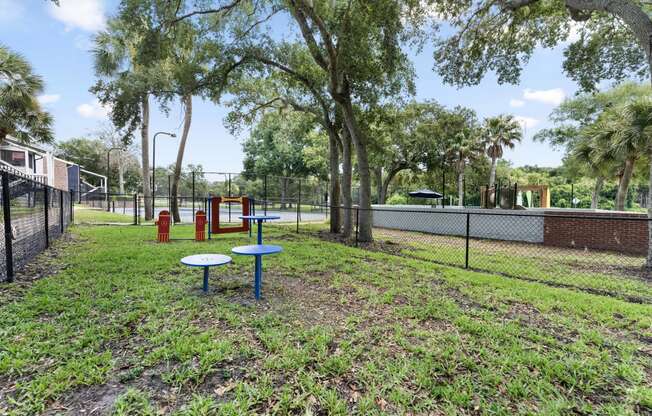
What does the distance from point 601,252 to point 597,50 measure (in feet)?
18.2

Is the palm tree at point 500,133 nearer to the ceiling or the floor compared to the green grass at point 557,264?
nearer to the ceiling

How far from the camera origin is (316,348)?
2607 mm

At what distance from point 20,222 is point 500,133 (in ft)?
88.0

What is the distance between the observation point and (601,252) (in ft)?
27.5

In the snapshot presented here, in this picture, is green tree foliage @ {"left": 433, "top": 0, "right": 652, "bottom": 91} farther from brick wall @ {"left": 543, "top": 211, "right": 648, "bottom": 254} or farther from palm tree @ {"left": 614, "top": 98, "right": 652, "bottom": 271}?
brick wall @ {"left": 543, "top": 211, "right": 648, "bottom": 254}

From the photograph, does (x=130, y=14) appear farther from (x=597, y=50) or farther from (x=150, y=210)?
(x=597, y=50)

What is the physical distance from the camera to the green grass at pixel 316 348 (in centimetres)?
198

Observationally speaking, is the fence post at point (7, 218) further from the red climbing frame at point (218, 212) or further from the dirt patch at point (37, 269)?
the red climbing frame at point (218, 212)

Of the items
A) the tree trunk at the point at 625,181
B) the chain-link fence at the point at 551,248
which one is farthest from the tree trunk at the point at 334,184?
the tree trunk at the point at 625,181

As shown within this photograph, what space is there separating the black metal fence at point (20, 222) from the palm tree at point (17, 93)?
16.1ft

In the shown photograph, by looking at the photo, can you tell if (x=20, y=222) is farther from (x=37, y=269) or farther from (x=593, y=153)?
(x=593, y=153)

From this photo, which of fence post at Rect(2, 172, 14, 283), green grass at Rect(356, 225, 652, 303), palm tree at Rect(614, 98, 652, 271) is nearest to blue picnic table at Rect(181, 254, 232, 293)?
fence post at Rect(2, 172, 14, 283)

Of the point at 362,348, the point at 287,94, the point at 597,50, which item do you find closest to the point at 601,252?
the point at 597,50

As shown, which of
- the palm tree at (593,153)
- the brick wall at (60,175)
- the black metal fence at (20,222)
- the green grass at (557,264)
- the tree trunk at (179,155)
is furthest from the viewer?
the brick wall at (60,175)
